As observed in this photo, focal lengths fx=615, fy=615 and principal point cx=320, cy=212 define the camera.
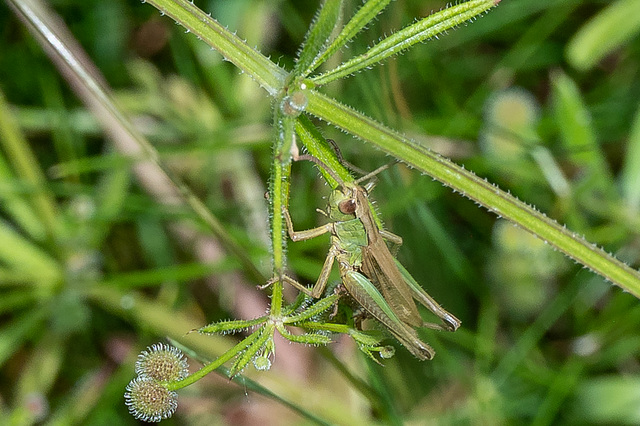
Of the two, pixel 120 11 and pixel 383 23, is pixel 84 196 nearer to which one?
pixel 120 11

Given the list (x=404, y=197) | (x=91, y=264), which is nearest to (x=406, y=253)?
(x=404, y=197)

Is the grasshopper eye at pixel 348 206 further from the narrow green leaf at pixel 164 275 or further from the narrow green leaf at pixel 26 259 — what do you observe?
the narrow green leaf at pixel 26 259

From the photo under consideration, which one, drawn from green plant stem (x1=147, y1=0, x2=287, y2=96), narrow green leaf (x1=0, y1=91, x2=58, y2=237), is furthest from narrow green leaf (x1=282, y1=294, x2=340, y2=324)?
narrow green leaf (x1=0, y1=91, x2=58, y2=237)

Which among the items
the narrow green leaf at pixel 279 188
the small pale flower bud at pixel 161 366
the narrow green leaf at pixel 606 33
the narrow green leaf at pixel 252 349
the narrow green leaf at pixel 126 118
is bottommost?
the small pale flower bud at pixel 161 366

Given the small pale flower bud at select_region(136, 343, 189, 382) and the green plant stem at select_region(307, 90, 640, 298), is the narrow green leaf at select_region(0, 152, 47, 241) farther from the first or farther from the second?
the green plant stem at select_region(307, 90, 640, 298)

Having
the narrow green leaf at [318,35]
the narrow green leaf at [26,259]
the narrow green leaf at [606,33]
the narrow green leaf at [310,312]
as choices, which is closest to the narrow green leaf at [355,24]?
the narrow green leaf at [318,35]
